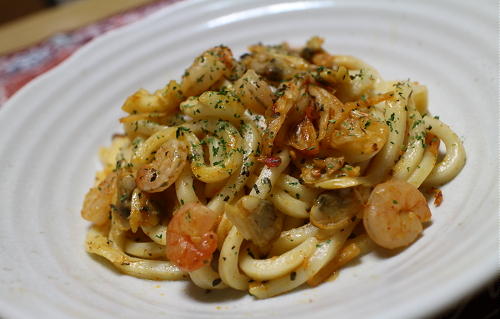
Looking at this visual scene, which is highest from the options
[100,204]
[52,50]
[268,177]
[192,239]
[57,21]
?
[57,21]

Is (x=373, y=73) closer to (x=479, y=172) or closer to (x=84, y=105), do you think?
(x=479, y=172)

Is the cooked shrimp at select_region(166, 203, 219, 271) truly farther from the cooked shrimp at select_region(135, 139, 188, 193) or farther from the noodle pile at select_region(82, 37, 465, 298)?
the cooked shrimp at select_region(135, 139, 188, 193)

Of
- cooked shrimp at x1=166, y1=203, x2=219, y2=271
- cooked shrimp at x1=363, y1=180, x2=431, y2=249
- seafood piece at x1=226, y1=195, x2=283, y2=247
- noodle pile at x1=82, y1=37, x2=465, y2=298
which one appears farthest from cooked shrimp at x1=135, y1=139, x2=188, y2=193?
cooked shrimp at x1=363, y1=180, x2=431, y2=249

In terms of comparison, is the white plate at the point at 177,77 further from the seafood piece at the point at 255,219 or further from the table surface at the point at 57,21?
the table surface at the point at 57,21

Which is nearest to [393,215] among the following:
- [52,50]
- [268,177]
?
Answer: [268,177]

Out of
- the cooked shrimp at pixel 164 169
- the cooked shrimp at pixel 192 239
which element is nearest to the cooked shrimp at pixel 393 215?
A: the cooked shrimp at pixel 192 239

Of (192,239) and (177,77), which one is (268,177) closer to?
(192,239)
